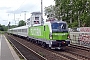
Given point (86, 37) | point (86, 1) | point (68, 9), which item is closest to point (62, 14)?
point (68, 9)

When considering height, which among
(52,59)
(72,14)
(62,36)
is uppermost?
(72,14)

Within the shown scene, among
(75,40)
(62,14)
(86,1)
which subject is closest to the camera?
(75,40)

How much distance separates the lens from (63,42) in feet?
76.5

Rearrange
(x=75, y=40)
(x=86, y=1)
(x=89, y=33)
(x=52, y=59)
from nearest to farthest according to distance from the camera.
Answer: (x=52, y=59) → (x=89, y=33) → (x=75, y=40) → (x=86, y=1)

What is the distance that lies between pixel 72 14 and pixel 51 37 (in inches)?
1069

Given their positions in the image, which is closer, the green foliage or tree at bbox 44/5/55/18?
the green foliage

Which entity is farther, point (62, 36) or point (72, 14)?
point (72, 14)

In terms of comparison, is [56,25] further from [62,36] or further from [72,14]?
[72,14]

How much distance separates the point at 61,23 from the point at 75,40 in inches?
472

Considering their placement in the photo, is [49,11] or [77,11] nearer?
[77,11]

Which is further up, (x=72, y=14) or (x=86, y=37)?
(x=72, y=14)

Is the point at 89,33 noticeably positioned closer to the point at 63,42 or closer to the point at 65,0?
the point at 63,42

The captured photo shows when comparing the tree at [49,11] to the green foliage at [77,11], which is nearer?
the green foliage at [77,11]

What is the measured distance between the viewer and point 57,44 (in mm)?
23359
